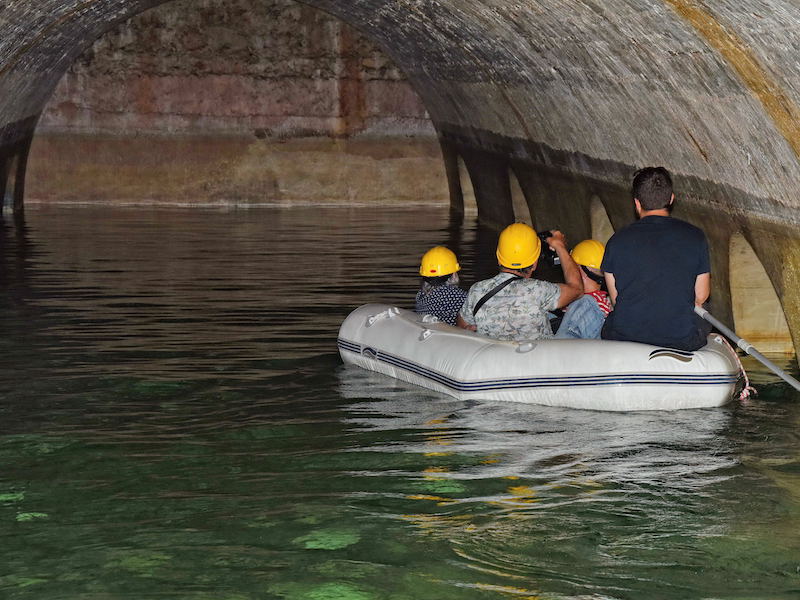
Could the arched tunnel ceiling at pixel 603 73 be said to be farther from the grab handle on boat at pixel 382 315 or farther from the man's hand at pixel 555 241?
the grab handle on boat at pixel 382 315

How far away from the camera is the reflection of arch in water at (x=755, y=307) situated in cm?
1079

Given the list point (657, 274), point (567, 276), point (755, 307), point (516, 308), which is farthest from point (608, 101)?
point (657, 274)

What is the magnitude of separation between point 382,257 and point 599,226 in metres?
2.73

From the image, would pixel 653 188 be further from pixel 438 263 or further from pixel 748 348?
pixel 438 263

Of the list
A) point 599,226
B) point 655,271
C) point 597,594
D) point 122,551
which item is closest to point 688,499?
point 597,594

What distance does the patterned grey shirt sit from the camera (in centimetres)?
902

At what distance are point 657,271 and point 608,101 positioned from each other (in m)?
3.77

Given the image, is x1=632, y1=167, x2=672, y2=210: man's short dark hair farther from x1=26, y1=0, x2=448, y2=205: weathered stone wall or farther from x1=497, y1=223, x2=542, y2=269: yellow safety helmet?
x1=26, y1=0, x2=448, y2=205: weathered stone wall

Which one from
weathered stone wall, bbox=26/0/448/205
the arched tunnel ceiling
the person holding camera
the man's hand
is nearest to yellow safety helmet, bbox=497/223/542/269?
the person holding camera

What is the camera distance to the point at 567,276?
936cm

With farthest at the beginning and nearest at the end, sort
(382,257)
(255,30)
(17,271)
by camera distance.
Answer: (255,30), (382,257), (17,271)

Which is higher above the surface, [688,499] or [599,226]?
[599,226]

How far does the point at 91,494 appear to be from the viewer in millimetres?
6508

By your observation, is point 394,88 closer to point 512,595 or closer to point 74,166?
point 74,166
